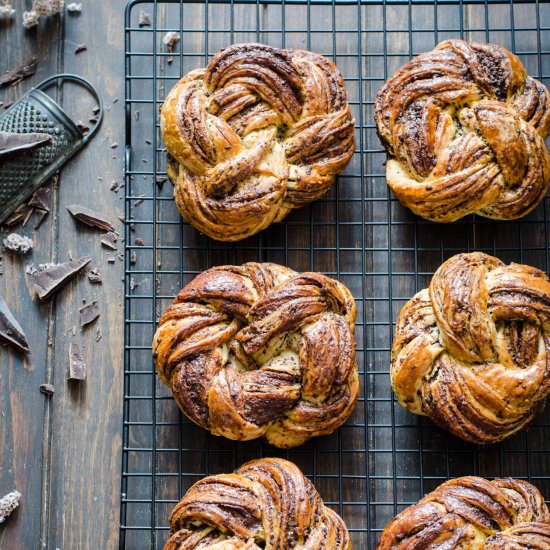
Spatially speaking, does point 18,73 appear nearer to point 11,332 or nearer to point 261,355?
point 11,332

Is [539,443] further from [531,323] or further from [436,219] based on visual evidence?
[436,219]

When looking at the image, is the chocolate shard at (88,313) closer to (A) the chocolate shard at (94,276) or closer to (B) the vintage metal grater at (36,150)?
(A) the chocolate shard at (94,276)

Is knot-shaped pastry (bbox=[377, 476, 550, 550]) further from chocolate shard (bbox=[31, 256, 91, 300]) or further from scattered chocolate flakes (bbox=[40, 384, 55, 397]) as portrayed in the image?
chocolate shard (bbox=[31, 256, 91, 300])

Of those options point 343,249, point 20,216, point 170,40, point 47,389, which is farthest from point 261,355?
point 170,40

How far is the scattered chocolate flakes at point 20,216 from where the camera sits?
117 inches

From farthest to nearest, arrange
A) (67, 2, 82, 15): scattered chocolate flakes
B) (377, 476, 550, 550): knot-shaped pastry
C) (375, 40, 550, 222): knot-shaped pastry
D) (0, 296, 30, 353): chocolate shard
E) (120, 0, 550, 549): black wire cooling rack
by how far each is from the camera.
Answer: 1. (67, 2, 82, 15): scattered chocolate flakes
2. (0, 296, 30, 353): chocolate shard
3. (120, 0, 550, 549): black wire cooling rack
4. (375, 40, 550, 222): knot-shaped pastry
5. (377, 476, 550, 550): knot-shaped pastry

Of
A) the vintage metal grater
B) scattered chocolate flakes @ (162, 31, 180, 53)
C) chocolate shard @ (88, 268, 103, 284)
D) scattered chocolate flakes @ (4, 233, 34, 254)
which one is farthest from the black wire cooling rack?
scattered chocolate flakes @ (4, 233, 34, 254)

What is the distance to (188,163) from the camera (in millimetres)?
2744

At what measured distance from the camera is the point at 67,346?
294 cm

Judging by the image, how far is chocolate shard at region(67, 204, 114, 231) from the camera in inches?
116

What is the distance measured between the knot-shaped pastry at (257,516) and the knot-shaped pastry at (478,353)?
→ 1.46ft

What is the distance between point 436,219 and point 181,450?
1.13 meters

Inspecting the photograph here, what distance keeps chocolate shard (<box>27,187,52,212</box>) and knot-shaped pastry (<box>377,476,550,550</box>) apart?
1.56 metres

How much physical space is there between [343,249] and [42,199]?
3.46 feet
